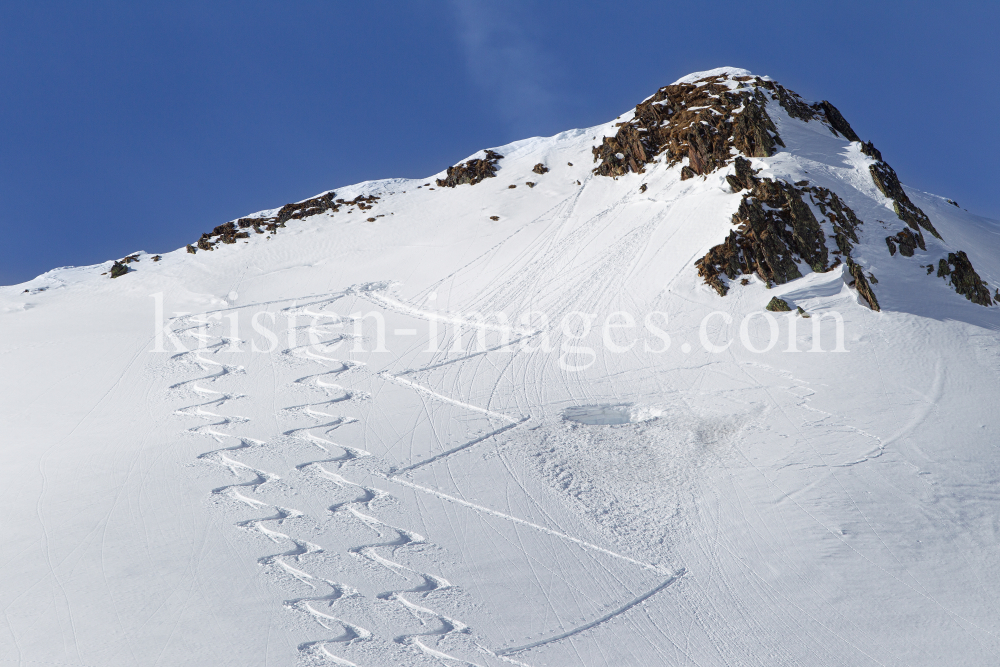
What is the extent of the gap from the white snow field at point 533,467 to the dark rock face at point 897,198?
601 mm

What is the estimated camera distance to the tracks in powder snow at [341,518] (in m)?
8.12

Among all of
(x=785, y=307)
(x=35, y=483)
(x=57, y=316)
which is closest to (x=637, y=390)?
(x=785, y=307)

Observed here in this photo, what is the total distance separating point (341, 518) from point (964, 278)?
1705 cm

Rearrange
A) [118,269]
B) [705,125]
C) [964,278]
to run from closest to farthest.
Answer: [964,278], [705,125], [118,269]

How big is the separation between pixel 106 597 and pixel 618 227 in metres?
17.5

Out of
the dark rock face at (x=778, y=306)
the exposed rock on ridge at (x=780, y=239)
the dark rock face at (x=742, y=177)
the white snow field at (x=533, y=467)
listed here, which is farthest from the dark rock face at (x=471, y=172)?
the dark rock face at (x=778, y=306)

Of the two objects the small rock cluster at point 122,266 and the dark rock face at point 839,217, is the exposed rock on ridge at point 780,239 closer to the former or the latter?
the dark rock face at point 839,217

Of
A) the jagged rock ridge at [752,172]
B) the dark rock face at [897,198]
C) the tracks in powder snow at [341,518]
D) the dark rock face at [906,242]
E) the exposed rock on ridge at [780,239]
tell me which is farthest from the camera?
the dark rock face at [897,198]

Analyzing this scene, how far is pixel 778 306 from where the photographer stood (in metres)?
17.0

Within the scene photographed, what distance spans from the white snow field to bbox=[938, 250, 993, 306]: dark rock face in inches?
14.6

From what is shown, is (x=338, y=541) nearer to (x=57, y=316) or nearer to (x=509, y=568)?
(x=509, y=568)

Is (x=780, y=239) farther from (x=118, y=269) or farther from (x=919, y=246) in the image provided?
(x=118, y=269)

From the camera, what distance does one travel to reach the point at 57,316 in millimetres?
23125

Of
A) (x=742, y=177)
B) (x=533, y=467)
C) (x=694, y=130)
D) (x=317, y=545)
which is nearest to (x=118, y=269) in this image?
(x=317, y=545)
